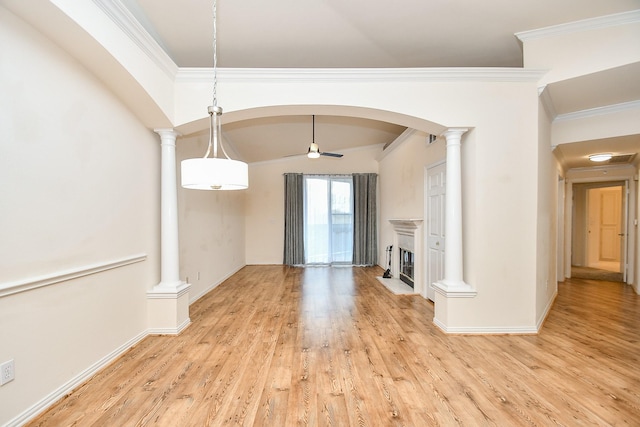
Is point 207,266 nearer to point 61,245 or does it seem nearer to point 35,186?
point 61,245

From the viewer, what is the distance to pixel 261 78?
9.97 ft

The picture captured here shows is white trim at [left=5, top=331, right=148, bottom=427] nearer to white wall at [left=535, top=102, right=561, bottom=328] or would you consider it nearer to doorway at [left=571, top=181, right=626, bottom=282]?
white wall at [left=535, top=102, right=561, bottom=328]

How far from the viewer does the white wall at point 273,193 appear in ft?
24.8

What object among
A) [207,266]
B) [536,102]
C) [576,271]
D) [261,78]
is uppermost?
[261,78]

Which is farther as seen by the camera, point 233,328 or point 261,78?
point 233,328

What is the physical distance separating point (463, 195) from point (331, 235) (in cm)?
454

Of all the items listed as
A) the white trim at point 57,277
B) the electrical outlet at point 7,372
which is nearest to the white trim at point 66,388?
the electrical outlet at point 7,372

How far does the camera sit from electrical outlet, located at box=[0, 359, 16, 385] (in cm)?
167

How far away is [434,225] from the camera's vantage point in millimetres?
4289

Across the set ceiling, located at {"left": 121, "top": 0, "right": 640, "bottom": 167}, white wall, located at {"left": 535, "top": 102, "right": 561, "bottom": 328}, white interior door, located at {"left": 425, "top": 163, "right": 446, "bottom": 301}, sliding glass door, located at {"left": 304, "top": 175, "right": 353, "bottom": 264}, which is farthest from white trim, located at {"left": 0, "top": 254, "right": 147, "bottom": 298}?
sliding glass door, located at {"left": 304, "top": 175, "right": 353, "bottom": 264}

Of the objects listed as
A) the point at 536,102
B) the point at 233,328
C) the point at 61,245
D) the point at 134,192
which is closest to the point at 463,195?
the point at 536,102

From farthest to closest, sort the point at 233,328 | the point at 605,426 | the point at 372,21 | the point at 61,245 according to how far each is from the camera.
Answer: the point at 233,328
the point at 372,21
the point at 61,245
the point at 605,426

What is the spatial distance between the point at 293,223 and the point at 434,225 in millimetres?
3858

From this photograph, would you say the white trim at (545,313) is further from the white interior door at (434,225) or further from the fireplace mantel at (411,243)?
the fireplace mantel at (411,243)
